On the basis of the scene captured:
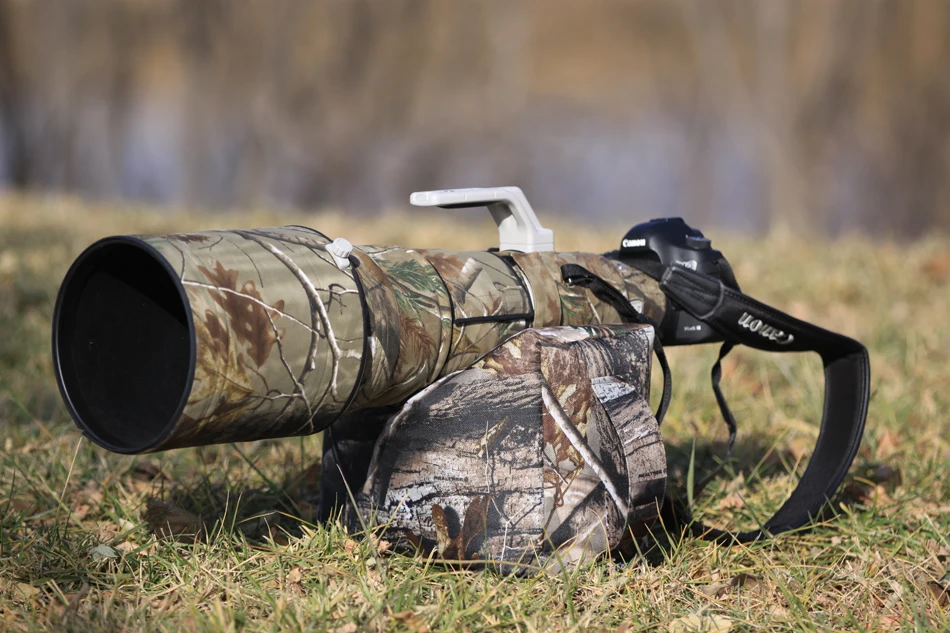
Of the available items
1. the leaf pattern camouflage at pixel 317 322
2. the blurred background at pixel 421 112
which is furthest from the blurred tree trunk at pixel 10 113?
the leaf pattern camouflage at pixel 317 322

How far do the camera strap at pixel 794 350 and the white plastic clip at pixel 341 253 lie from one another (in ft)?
1.83

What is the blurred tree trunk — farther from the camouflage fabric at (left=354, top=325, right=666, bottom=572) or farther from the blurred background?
the camouflage fabric at (left=354, top=325, right=666, bottom=572)

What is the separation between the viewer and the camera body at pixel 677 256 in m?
2.24

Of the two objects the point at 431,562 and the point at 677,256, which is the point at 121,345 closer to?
the point at 431,562

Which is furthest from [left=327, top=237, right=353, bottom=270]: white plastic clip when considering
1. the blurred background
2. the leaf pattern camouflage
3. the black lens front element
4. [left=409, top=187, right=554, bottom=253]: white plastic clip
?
the blurred background

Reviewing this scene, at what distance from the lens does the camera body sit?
2240 mm

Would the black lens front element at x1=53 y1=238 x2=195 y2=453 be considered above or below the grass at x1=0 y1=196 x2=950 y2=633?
above

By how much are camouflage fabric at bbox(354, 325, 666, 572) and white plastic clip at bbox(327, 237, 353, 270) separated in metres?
0.33

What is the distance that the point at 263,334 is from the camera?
155cm

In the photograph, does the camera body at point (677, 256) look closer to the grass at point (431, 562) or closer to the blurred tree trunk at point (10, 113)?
the grass at point (431, 562)

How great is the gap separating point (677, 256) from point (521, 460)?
0.70 meters

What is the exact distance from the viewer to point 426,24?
48.3 feet

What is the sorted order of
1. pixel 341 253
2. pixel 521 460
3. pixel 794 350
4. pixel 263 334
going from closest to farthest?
1. pixel 263 334
2. pixel 341 253
3. pixel 521 460
4. pixel 794 350

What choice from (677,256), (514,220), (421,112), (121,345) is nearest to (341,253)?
(121,345)
